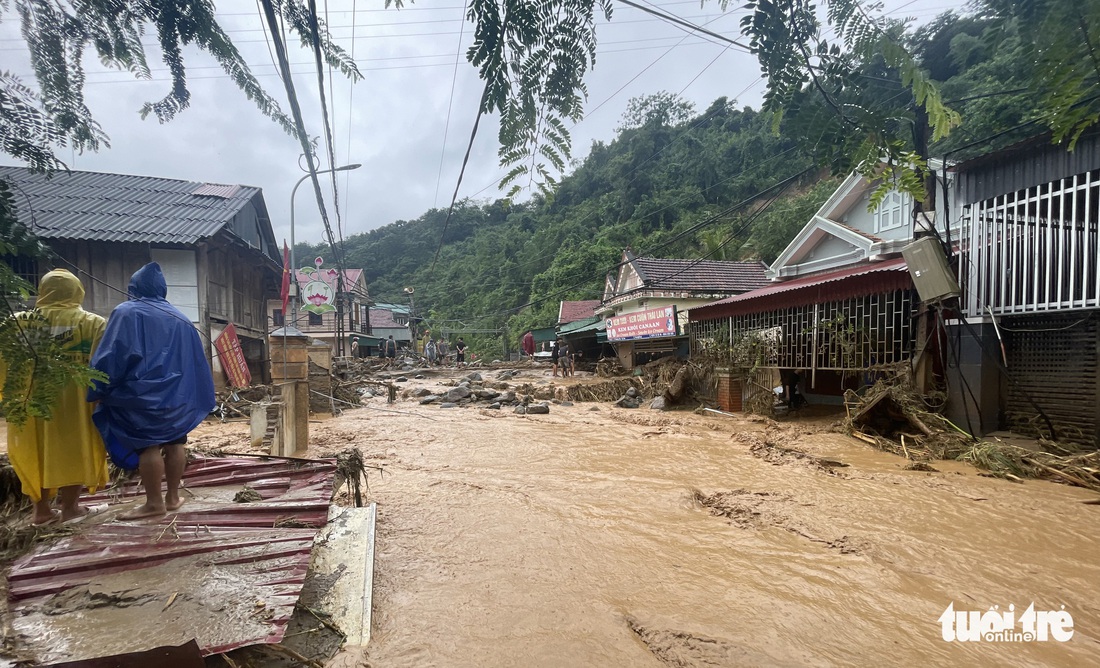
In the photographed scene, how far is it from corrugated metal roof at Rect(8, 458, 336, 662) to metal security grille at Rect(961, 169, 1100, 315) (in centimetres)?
766

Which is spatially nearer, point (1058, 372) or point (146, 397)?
point (146, 397)

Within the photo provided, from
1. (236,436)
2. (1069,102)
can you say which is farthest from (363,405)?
(1069,102)

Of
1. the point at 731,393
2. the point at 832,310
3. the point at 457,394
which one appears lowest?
the point at 457,394

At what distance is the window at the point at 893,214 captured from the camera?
36.3ft

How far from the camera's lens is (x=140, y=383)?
102 inches

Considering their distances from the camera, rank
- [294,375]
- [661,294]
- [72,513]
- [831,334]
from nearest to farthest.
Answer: [72,513]
[294,375]
[831,334]
[661,294]

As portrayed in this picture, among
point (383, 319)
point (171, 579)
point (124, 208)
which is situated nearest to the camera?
point (171, 579)

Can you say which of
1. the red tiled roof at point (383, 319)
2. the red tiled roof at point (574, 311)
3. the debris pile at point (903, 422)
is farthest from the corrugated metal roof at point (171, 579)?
the red tiled roof at point (383, 319)

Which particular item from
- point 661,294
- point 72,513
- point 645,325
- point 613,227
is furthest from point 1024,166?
point 613,227

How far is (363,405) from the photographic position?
39.3 feet

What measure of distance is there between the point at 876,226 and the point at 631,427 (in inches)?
338

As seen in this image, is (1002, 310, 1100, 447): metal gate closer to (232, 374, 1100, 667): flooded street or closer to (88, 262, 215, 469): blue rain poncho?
(232, 374, 1100, 667): flooded street

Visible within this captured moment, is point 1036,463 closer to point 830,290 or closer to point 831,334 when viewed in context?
point 831,334

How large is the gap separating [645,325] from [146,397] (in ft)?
43.4
